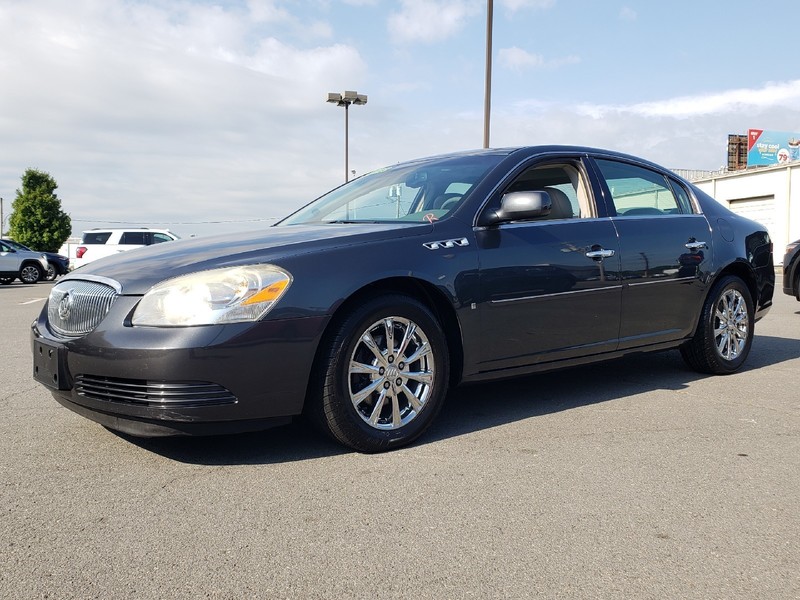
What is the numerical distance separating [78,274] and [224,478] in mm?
1358

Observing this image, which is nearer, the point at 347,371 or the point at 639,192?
the point at 347,371

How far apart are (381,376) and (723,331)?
3137mm

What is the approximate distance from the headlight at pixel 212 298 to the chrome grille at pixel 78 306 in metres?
0.26

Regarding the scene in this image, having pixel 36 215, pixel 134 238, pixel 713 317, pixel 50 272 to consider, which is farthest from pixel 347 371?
pixel 36 215

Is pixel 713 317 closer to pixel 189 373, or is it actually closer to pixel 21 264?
pixel 189 373

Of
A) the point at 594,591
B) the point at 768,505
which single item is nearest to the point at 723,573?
the point at 594,591

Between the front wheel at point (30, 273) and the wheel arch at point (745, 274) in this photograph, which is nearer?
the wheel arch at point (745, 274)

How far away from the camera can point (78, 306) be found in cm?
358

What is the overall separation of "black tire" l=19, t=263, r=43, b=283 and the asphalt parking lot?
21.4 meters

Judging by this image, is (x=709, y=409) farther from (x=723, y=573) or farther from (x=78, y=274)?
(x=78, y=274)

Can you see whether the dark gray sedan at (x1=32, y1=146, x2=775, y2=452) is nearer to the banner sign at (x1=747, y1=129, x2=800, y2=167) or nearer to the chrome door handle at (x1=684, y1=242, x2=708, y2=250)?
the chrome door handle at (x1=684, y1=242, x2=708, y2=250)

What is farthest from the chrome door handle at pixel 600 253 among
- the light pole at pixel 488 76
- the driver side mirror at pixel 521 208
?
the light pole at pixel 488 76

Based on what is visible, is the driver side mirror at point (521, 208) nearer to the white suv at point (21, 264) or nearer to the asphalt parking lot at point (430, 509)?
the asphalt parking lot at point (430, 509)

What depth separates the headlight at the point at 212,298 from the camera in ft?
10.6
